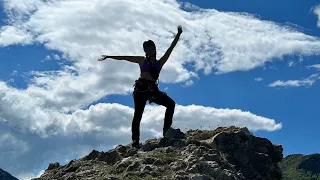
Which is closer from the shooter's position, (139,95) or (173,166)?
(173,166)

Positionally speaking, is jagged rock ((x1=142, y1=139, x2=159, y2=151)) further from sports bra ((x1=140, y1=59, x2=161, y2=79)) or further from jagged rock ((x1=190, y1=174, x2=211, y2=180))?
jagged rock ((x1=190, y1=174, x2=211, y2=180))

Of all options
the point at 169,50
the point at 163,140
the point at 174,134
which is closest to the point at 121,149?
the point at 163,140

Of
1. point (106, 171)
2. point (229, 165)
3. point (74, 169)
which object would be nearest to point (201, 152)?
point (229, 165)

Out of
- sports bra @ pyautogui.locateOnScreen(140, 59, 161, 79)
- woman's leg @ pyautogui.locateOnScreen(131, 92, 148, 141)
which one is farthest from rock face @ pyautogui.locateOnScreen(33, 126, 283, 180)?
sports bra @ pyautogui.locateOnScreen(140, 59, 161, 79)

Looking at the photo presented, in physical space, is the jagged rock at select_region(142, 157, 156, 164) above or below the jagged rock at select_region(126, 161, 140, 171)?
above

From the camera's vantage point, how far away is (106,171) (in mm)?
15305

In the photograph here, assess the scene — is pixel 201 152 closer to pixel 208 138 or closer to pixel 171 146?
pixel 171 146

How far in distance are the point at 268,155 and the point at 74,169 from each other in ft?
25.8

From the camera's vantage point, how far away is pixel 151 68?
18250 millimetres

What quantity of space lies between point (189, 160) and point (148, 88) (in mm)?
4344

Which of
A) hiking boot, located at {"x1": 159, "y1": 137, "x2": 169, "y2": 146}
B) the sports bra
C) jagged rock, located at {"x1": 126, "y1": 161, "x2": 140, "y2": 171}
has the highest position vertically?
the sports bra

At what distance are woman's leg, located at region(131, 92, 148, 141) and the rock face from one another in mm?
630

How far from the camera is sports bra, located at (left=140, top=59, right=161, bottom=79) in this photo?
18.2 metres

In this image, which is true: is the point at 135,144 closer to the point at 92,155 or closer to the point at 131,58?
the point at 92,155
